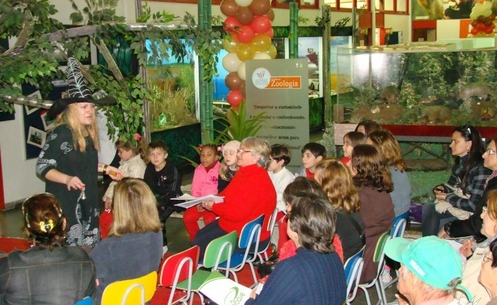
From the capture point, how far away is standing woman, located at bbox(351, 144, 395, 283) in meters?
4.20

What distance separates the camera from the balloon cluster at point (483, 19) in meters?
11.2

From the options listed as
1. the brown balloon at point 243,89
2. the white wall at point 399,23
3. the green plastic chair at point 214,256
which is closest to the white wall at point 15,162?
the brown balloon at point 243,89

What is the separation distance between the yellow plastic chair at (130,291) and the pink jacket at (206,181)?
2620mm

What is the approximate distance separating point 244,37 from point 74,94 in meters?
4.73

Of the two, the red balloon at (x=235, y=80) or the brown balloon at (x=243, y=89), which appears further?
the red balloon at (x=235, y=80)

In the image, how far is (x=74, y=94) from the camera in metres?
4.01

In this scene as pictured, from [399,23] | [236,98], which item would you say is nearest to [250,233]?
[236,98]

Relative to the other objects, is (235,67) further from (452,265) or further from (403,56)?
(452,265)

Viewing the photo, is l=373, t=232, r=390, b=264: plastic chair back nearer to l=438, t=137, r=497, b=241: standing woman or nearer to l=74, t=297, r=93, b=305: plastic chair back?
l=438, t=137, r=497, b=241: standing woman

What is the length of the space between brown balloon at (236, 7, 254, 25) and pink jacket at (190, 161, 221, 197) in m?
3.02

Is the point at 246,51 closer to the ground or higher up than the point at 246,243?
higher up

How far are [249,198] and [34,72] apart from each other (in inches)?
69.4

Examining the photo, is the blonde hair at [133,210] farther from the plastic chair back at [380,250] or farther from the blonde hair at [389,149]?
the blonde hair at [389,149]

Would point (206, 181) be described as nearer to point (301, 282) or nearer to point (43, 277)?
point (43, 277)
